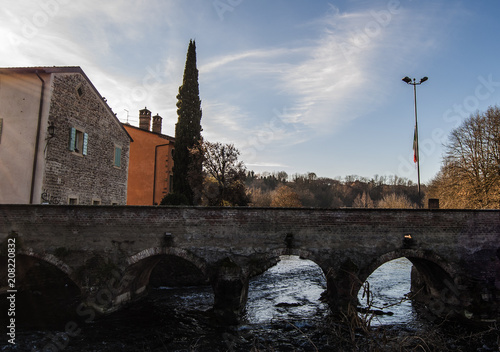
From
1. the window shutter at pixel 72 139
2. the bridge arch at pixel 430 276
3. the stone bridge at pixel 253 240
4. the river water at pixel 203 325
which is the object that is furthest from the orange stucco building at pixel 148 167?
the bridge arch at pixel 430 276

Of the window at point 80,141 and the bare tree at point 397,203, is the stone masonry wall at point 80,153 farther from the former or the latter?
the bare tree at point 397,203

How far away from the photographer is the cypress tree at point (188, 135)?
2483cm

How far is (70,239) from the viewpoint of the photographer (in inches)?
481

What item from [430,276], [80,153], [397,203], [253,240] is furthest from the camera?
[397,203]

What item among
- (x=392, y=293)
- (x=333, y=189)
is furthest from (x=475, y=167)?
(x=333, y=189)

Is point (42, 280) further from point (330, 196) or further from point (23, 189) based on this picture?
point (330, 196)

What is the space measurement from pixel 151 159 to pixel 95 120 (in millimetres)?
7643

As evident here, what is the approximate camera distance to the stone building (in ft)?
49.7

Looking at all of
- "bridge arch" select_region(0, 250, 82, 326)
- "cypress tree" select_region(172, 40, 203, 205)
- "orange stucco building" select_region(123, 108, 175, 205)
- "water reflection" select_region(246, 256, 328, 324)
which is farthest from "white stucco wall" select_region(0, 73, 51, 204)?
"water reflection" select_region(246, 256, 328, 324)

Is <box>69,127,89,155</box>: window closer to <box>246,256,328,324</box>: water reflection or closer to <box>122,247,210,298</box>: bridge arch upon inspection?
<box>122,247,210,298</box>: bridge arch

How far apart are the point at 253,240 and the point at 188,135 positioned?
50.5 ft

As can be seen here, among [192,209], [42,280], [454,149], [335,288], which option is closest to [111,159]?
[42,280]

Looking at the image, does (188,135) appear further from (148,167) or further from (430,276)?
(430,276)

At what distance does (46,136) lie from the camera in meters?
15.4
